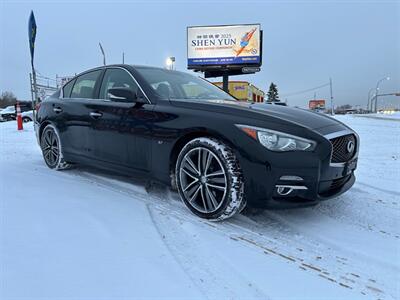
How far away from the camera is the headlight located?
2643 mm

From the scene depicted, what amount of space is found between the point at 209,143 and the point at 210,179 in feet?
1.04

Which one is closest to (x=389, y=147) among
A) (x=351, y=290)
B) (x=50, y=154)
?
(x=351, y=290)

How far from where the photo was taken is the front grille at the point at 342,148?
110 inches

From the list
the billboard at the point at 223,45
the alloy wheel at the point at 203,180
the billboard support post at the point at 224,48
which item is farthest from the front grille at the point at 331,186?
the billboard at the point at 223,45

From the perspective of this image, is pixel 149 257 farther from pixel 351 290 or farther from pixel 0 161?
pixel 0 161

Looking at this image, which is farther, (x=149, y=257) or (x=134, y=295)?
(x=149, y=257)

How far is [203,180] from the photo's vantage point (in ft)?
9.89

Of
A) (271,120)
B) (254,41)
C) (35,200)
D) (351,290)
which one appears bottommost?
(351,290)

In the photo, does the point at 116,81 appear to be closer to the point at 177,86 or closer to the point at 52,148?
the point at 177,86

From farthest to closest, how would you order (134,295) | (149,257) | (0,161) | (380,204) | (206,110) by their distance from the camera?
(0,161), (380,204), (206,110), (149,257), (134,295)

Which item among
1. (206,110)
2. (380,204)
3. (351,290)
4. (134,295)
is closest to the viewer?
(134,295)

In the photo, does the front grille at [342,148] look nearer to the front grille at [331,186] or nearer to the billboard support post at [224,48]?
the front grille at [331,186]

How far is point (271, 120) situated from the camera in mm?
2752

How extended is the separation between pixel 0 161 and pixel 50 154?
1155 millimetres
